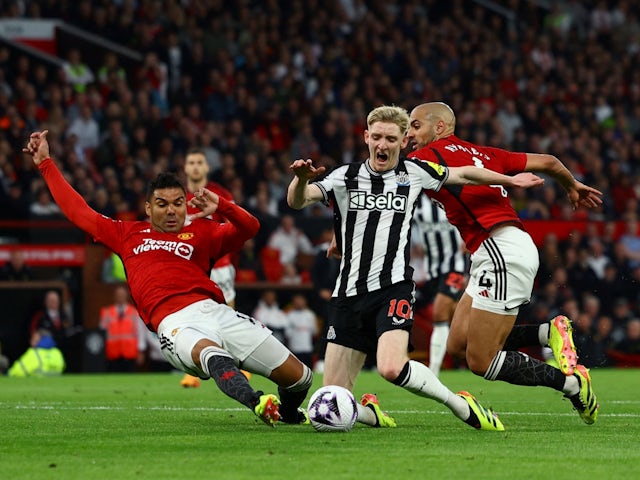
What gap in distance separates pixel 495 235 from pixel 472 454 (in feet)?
8.34

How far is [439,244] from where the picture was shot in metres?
14.1

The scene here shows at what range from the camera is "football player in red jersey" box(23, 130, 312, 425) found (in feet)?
25.7

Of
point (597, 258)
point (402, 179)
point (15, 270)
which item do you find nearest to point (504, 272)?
point (402, 179)

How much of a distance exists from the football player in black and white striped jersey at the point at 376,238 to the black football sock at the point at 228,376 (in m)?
Result: 0.83

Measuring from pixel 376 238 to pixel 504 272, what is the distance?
1129 mm

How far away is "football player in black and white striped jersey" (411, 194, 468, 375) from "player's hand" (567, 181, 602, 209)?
16.8ft

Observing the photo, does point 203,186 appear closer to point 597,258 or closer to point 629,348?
point 629,348

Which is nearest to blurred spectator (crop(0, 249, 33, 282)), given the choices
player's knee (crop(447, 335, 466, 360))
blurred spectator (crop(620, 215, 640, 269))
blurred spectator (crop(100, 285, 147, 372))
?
blurred spectator (crop(100, 285, 147, 372))

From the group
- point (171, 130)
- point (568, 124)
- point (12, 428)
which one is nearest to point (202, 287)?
point (12, 428)

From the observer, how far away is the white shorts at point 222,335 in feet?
25.7

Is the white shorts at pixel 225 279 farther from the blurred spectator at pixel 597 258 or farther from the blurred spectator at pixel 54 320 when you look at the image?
the blurred spectator at pixel 597 258

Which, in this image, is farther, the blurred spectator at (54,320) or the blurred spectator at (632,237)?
the blurred spectator at (632,237)

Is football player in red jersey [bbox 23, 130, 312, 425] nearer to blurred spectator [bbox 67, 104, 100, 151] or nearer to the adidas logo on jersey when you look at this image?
the adidas logo on jersey

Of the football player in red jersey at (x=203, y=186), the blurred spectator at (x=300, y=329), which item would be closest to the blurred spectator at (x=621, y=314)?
the blurred spectator at (x=300, y=329)
